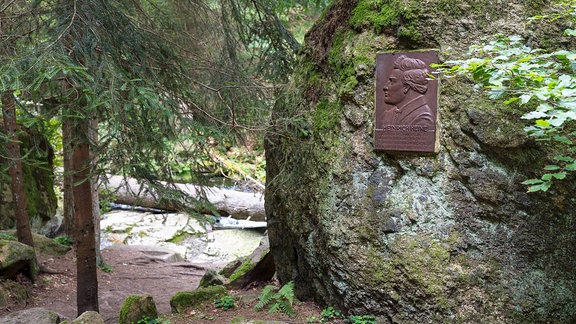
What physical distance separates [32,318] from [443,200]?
175 inches

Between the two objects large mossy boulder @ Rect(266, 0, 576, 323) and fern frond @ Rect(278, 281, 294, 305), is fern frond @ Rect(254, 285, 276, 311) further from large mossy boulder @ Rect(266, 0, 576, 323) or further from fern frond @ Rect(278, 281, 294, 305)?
large mossy boulder @ Rect(266, 0, 576, 323)

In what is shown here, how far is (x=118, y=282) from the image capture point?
9.30m

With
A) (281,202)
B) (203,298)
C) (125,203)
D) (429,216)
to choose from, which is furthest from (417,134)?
(125,203)

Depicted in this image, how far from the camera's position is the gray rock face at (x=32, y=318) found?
5.35 m

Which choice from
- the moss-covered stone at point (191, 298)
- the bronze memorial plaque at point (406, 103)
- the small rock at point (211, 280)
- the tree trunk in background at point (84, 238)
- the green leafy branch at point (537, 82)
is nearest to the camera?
the green leafy branch at point (537, 82)

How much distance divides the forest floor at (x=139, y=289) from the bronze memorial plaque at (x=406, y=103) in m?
1.92

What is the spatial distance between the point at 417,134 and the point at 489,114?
2.01 feet

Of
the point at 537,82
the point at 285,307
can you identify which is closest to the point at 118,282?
the point at 285,307

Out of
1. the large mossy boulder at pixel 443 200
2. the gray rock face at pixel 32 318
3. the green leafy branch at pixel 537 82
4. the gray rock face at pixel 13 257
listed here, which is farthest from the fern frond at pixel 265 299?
the gray rock face at pixel 13 257

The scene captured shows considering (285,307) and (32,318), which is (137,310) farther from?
(285,307)

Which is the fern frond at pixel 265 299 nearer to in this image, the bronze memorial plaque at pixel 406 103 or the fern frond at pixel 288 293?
the fern frond at pixel 288 293

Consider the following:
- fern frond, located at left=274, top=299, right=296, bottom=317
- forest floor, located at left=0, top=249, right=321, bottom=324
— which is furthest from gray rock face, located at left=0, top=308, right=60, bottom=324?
fern frond, located at left=274, top=299, right=296, bottom=317

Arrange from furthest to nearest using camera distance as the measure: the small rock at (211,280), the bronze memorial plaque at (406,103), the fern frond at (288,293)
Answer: the small rock at (211,280)
the fern frond at (288,293)
the bronze memorial plaque at (406,103)

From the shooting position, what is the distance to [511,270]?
14.1 ft
